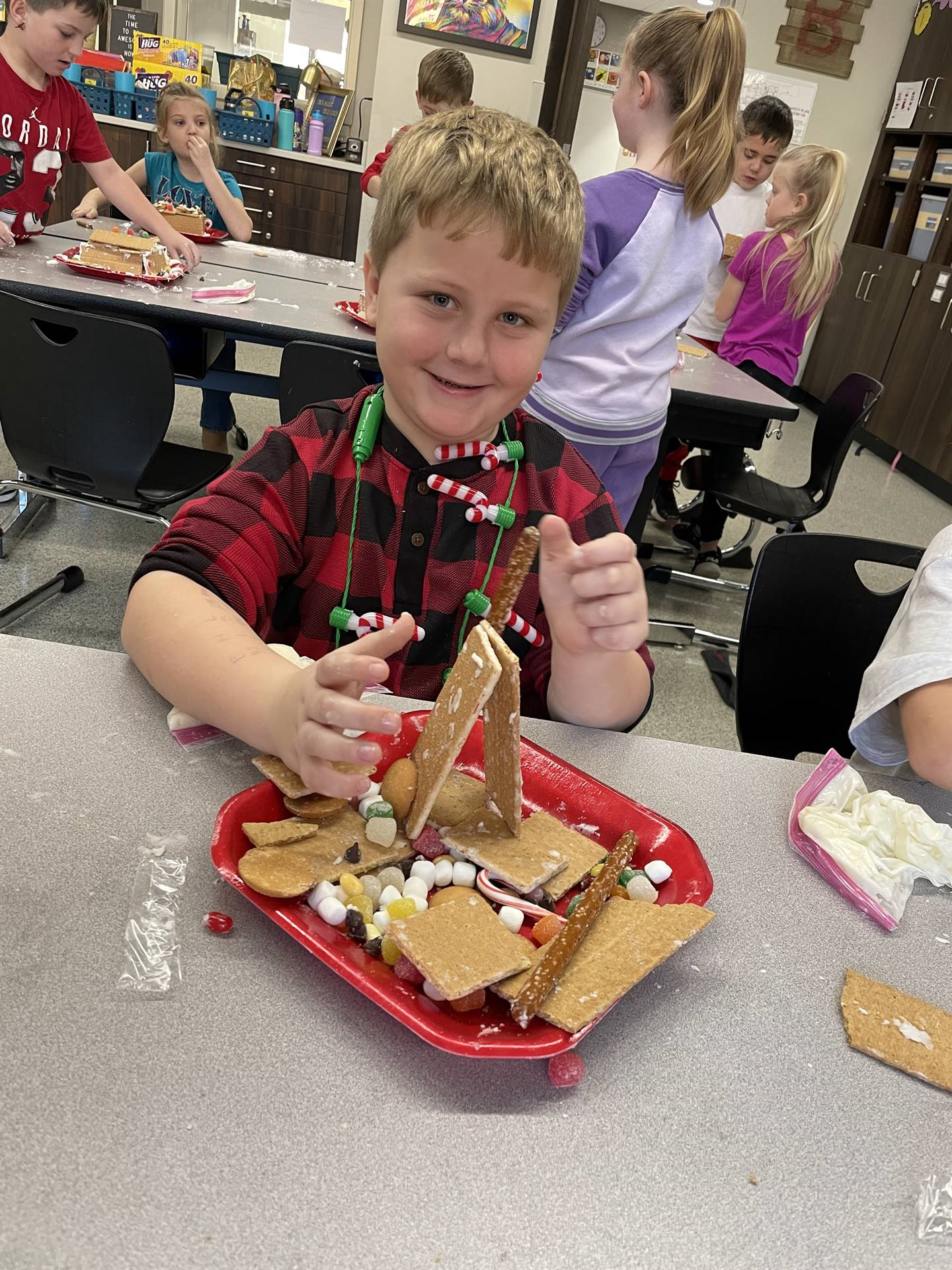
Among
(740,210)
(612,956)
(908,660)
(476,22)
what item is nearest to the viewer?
(612,956)

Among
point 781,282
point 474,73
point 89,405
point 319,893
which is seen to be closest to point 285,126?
point 474,73

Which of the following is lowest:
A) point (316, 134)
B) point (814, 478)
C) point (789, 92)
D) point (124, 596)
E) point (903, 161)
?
point (124, 596)

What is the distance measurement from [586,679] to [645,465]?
152cm

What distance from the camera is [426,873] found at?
686 millimetres

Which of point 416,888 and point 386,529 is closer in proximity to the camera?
point 416,888

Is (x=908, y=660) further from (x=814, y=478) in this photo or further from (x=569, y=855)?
(x=814, y=478)

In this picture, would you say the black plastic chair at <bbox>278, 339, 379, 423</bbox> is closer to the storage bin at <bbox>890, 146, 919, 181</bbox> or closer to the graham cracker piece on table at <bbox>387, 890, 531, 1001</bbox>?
the graham cracker piece on table at <bbox>387, 890, 531, 1001</bbox>

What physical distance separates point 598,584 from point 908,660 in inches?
17.2

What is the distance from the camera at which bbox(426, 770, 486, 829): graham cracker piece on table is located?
Result: 0.74 metres

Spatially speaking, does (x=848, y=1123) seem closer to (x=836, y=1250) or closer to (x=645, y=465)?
(x=836, y=1250)

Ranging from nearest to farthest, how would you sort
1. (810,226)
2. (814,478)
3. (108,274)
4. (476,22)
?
1. (108,274)
2. (814,478)
3. (810,226)
4. (476,22)

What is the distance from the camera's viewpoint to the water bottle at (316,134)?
19.9 feet

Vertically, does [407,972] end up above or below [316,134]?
below

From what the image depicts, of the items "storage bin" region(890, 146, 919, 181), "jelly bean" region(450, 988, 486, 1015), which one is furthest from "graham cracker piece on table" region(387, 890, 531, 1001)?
"storage bin" region(890, 146, 919, 181)
